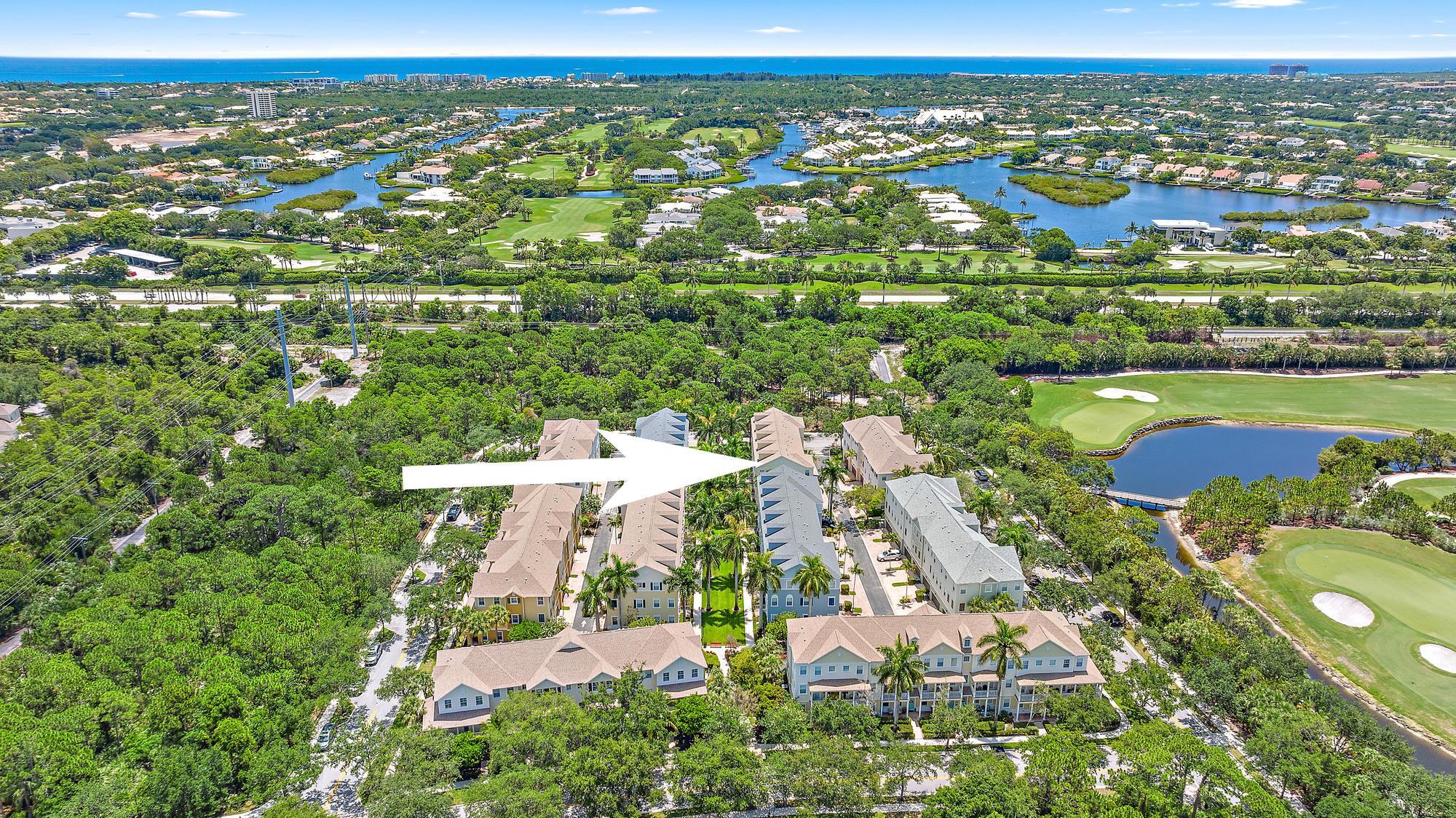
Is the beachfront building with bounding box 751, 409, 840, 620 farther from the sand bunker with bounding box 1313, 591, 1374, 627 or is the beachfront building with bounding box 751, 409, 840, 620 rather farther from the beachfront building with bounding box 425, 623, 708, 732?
the sand bunker with bounding box 1313, 591, 1374, 627

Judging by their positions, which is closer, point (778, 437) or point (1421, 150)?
point (778, 437)

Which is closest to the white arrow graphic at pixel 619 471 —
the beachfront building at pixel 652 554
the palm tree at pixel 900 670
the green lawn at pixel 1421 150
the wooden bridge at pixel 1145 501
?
the palm tree at pixel 900 670

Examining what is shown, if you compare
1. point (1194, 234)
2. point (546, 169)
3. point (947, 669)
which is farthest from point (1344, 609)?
point (546, 169)

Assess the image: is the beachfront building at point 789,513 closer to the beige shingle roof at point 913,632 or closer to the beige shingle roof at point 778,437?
the beige shingle roof at point 778,437

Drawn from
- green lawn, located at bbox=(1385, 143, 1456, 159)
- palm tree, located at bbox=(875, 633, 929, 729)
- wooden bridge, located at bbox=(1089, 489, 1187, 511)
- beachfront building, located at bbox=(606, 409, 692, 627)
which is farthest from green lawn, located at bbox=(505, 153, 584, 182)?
green lawn, located at bbox=(1385, 143, 1456, 159)

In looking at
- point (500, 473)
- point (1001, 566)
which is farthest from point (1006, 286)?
point (500, 473)

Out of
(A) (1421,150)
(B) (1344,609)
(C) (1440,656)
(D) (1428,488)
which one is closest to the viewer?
(C) (1440,656)

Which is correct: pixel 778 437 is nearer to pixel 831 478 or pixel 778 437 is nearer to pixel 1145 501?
pixel 831 478
